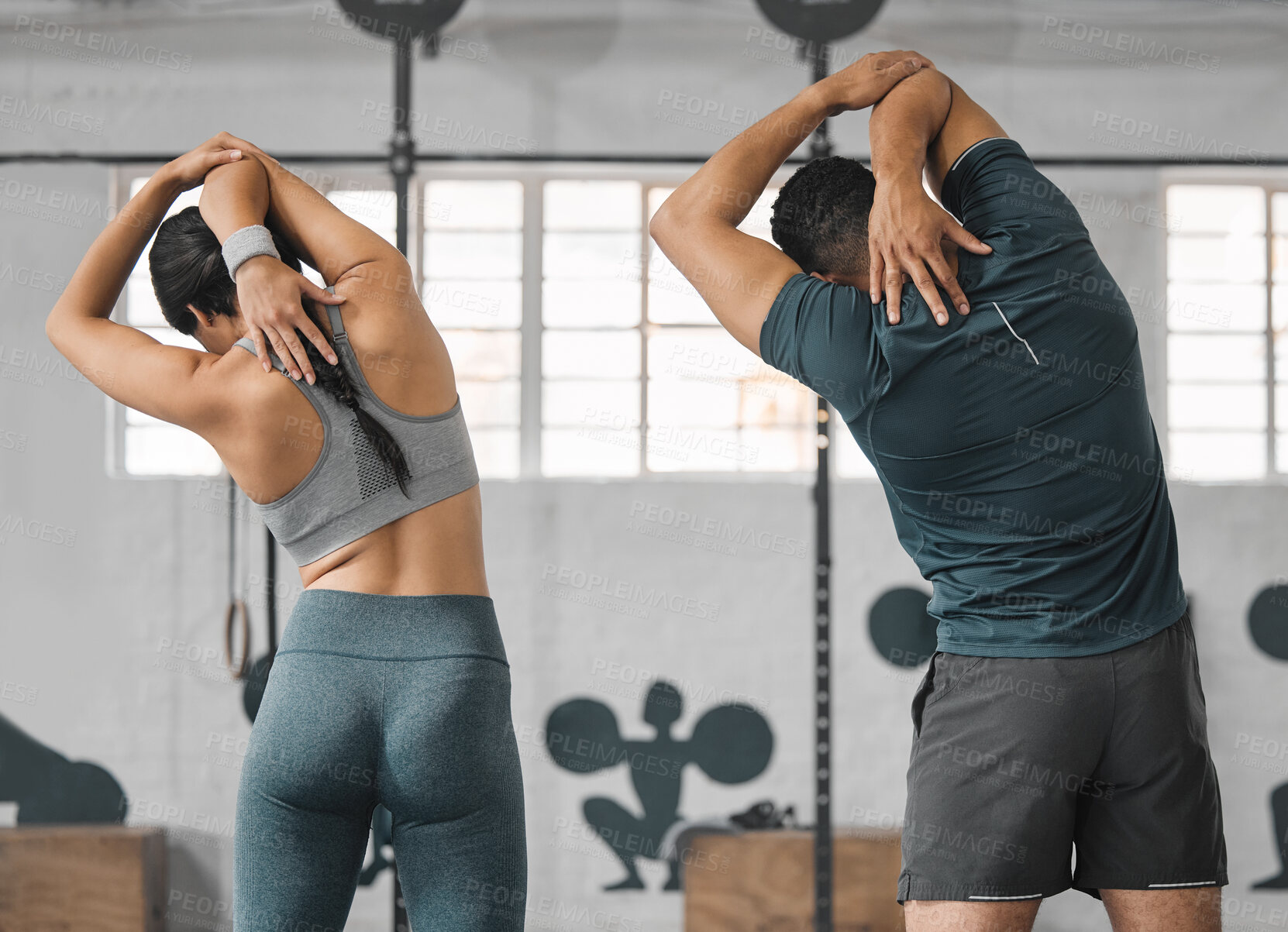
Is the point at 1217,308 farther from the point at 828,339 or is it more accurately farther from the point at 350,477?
the point at 350,477

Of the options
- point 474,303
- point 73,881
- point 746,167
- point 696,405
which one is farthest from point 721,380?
point 73,881

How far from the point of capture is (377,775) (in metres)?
1.32

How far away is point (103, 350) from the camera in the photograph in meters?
1.46

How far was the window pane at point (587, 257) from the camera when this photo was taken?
155 inches

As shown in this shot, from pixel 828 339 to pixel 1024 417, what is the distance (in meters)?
0.27

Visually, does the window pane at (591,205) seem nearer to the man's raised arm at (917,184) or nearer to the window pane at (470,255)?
the window pane at (470,255)

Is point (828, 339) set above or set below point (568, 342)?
below

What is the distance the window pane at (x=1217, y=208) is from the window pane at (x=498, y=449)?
2.93 metres

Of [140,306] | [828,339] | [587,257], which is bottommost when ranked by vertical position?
[828,339]

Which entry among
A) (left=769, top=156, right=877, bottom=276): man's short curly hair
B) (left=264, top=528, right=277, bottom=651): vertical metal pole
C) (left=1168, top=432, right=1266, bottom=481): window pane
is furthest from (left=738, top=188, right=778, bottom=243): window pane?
(left=769, top=156, right=877, bottom=276): man's short curly hair

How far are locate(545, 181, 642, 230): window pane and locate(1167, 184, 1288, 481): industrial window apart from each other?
226 cm

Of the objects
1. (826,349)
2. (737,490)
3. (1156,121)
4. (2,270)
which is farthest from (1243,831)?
(2,270)

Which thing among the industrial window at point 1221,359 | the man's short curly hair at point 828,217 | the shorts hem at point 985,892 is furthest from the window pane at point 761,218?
the shorts hem at point 985,892

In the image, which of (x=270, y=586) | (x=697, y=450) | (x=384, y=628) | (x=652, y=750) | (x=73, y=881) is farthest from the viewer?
(x=697, y=450)
